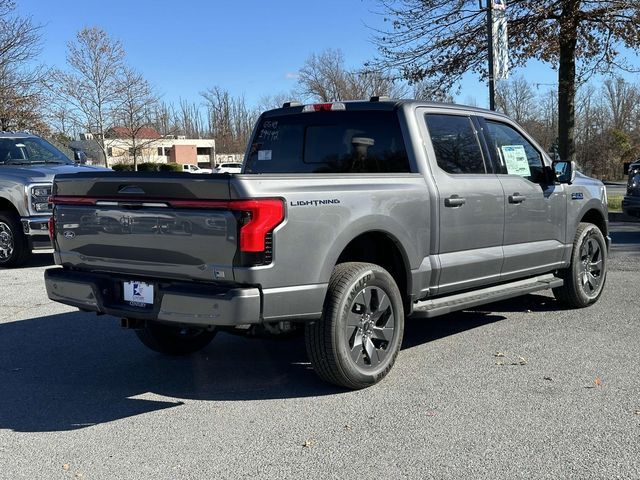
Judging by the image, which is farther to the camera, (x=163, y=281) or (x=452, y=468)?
(x=163, y=281)

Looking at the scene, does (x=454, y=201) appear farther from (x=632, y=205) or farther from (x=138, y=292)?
(x=632, y=205)

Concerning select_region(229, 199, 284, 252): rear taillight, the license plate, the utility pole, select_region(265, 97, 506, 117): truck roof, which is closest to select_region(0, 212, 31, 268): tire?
select_region(265, 97, 506, 117): truck roof

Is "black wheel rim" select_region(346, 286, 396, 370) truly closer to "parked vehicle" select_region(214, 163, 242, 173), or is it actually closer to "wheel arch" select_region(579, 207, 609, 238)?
"parked vehicle" select_region(214, 163, 242, 173)

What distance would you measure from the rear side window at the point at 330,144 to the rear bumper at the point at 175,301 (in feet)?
5.97

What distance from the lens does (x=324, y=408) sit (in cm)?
414

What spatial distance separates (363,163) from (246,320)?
1924mm

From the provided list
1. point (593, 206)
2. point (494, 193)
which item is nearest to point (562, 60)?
point (593, 206)

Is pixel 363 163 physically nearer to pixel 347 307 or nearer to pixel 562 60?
pixel 347 307

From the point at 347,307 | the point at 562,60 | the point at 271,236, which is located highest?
the point at 562,60

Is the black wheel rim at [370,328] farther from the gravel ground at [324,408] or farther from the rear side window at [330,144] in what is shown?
the rear side window at [330,144]

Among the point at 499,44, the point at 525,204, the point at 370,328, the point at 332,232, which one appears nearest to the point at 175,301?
the point at 332,232

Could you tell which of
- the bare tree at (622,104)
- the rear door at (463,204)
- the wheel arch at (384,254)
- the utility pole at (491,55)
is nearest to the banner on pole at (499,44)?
the utility pole at (491,55)

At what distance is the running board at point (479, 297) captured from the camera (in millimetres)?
4902

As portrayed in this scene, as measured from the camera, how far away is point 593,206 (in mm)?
6852
